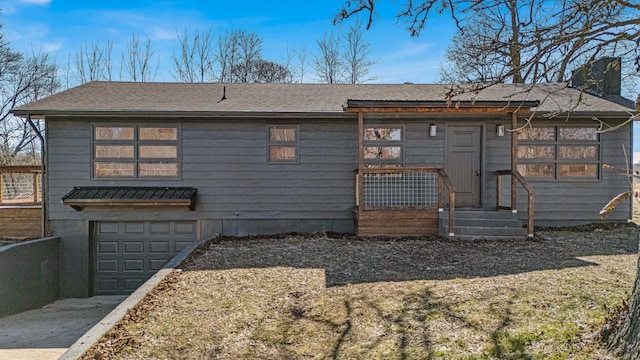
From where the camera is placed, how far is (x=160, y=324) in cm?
402

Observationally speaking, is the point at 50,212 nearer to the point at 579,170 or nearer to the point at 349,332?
the point at 349,332

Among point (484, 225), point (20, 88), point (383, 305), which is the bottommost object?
point (383, 305)

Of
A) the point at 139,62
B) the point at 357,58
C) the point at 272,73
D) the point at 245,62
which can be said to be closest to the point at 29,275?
the point at 272,73

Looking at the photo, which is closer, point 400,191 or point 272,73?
point 400,191

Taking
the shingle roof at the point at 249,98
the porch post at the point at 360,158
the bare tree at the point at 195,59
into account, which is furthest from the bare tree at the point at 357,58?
the porch post at the point at 360,158

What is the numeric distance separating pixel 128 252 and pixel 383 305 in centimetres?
670

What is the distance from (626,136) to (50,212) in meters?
12.9

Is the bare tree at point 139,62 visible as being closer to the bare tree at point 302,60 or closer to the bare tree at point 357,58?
the bare tree at point 302,60

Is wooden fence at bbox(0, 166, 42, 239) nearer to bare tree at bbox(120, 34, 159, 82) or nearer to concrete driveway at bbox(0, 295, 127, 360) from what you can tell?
concrete driveway at bbox(0, 295, 127, 360)

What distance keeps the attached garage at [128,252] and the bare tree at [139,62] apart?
568 inches

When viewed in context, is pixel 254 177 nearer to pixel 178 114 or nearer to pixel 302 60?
pixel 178 114

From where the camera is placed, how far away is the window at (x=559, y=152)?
930 centimetres

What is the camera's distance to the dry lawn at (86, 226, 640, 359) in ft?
11.2

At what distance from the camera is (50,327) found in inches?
244
